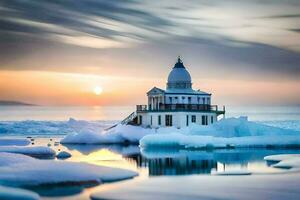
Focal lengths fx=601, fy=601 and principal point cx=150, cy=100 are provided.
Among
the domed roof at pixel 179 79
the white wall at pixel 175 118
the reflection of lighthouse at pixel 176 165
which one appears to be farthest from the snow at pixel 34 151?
the domed roof at pixel 179 79

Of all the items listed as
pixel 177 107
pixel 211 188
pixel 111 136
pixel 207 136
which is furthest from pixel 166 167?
pixel 177 107

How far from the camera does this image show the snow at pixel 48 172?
28900mm

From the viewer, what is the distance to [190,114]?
78938mm

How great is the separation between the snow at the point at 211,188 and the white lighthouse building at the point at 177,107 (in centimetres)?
4461

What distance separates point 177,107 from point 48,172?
49.3 m

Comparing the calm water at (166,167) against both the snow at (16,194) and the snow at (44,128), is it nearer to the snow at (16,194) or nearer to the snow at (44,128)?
the snow at (16,194)

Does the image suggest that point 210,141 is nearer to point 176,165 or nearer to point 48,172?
point 176,165

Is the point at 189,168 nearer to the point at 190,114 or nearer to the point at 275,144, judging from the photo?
the point at 275,144

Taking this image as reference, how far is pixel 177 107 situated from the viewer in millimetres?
78938

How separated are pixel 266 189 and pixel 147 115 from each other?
53108 mm

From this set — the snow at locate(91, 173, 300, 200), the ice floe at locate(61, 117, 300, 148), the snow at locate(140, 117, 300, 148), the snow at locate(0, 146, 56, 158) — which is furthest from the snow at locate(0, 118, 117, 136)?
the snow at locate(91, 173, 300, 200)

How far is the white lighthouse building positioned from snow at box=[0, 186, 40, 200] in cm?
5349

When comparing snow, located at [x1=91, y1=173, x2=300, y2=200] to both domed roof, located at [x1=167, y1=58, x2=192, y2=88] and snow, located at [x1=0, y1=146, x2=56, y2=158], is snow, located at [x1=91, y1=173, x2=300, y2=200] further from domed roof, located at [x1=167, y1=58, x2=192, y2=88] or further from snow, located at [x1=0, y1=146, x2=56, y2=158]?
domed roof, located at [x1=167, y1=58, x2=192, y2=88]

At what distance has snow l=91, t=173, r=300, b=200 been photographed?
25578mm
